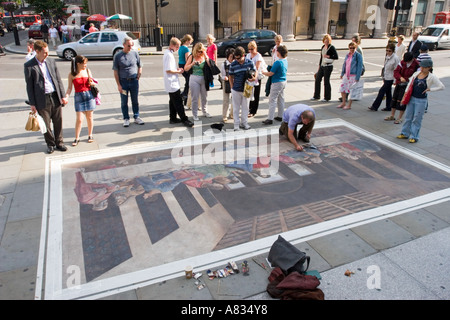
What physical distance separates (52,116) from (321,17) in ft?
87.0

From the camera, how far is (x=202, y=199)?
16.0ft

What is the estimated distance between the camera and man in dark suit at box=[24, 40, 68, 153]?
5.62 m

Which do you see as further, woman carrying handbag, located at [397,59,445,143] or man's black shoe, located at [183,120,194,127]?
man's black shoe, located at [183,120,194,127]

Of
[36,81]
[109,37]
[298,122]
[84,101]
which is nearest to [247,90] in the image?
[298,122]

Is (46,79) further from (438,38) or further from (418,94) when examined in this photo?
(438,38)

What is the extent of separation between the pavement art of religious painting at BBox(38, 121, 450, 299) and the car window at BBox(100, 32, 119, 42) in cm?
1330

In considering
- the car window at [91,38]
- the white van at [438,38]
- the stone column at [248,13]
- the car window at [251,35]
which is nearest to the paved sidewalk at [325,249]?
the car window at [91,38]

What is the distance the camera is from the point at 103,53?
17609 millimetres

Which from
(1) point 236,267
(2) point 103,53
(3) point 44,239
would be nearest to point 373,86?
(1) point 236,267

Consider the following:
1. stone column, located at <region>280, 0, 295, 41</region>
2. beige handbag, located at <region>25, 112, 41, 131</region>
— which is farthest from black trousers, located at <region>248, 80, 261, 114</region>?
stone column, located at <region>280, 0, 295, 41</region>

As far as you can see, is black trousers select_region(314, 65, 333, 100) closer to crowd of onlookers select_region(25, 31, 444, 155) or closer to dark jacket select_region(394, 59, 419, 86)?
crowd of onlookers select_region(25, 31, 444, 155)

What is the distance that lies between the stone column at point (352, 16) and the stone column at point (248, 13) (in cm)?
949
